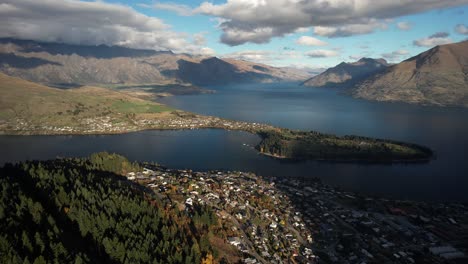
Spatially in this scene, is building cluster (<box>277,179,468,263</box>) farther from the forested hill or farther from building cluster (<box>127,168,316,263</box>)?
the forested hill

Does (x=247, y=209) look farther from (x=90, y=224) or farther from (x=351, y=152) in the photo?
(x=351, y=152)

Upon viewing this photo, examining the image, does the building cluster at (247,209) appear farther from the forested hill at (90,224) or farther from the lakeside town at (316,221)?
the forested hill at (90,224)

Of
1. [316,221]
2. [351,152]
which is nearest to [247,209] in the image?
[316,221]

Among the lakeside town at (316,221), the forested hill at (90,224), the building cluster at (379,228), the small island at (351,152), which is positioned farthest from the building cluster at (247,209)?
the small island at (351,152)

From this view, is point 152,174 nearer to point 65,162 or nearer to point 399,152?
point 65,162

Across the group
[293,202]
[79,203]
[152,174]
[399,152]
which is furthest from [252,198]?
[399,152]

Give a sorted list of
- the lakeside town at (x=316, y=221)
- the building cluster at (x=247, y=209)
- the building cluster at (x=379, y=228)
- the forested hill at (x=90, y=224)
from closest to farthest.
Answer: the forested hill at (x=90, y=224) → the building cluster at (x=247, y=209) → the lakeside town at (x=316, y=221) → the building cluster at (x=379, y=228)

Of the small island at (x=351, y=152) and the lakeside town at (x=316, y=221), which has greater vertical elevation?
the small island at (x=351, y=152)
